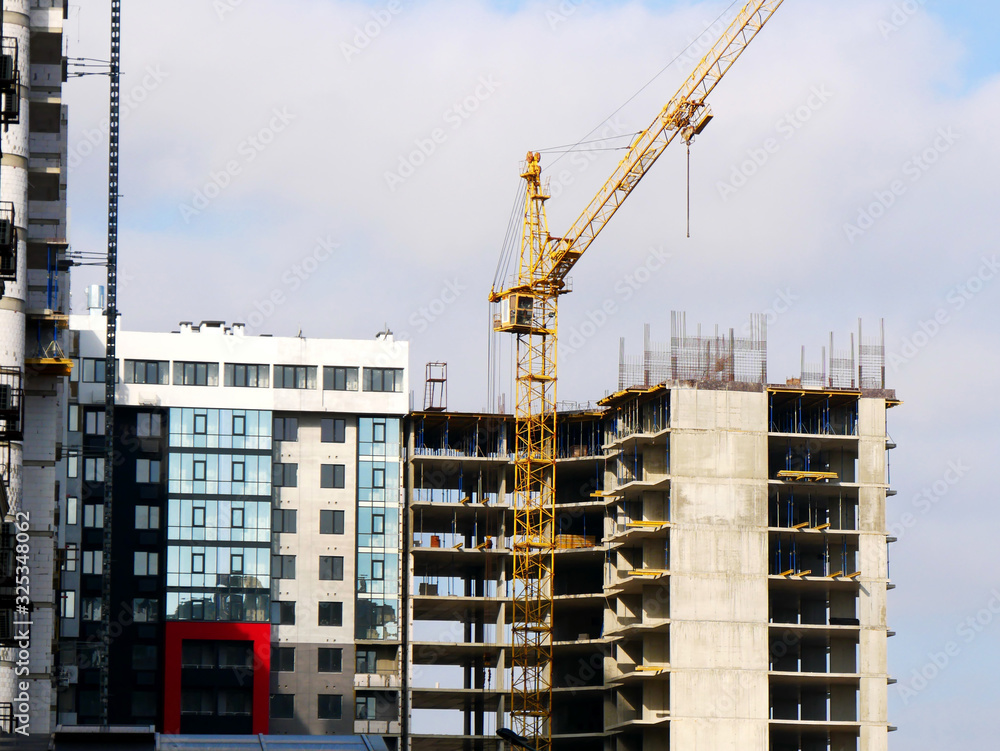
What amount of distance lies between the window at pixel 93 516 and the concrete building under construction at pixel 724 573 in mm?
24457

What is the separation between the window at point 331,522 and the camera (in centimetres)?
15538

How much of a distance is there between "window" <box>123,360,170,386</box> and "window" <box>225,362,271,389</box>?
16.7ft

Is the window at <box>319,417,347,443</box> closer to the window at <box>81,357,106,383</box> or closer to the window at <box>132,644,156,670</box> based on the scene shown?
the window at <box>81,357,106,383</box>

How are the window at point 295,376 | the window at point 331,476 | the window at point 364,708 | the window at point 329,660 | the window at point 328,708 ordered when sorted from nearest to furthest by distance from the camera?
the window at point 328,708 → the window at point 364,708 → the window at point 329,660 → the window at point 331,476 → the window at point 295,376

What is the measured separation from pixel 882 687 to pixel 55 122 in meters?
71.1

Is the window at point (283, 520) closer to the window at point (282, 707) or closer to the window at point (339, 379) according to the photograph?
the window at point (339, 379)

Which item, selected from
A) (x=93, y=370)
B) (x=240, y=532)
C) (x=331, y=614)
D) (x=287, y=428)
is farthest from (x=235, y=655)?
(x=93, y=370)

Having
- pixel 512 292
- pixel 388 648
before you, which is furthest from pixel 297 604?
pixel 512 292

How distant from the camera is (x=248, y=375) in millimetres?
157125

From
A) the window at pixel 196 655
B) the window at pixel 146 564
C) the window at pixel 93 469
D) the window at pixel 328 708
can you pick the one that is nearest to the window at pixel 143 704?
the window at pixel 196 655

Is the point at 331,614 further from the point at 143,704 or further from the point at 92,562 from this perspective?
the point at 92,562

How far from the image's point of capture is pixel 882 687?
141125mm

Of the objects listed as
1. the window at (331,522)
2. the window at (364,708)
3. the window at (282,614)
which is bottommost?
the window at (364,708)

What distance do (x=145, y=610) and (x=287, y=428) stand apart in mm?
18387
